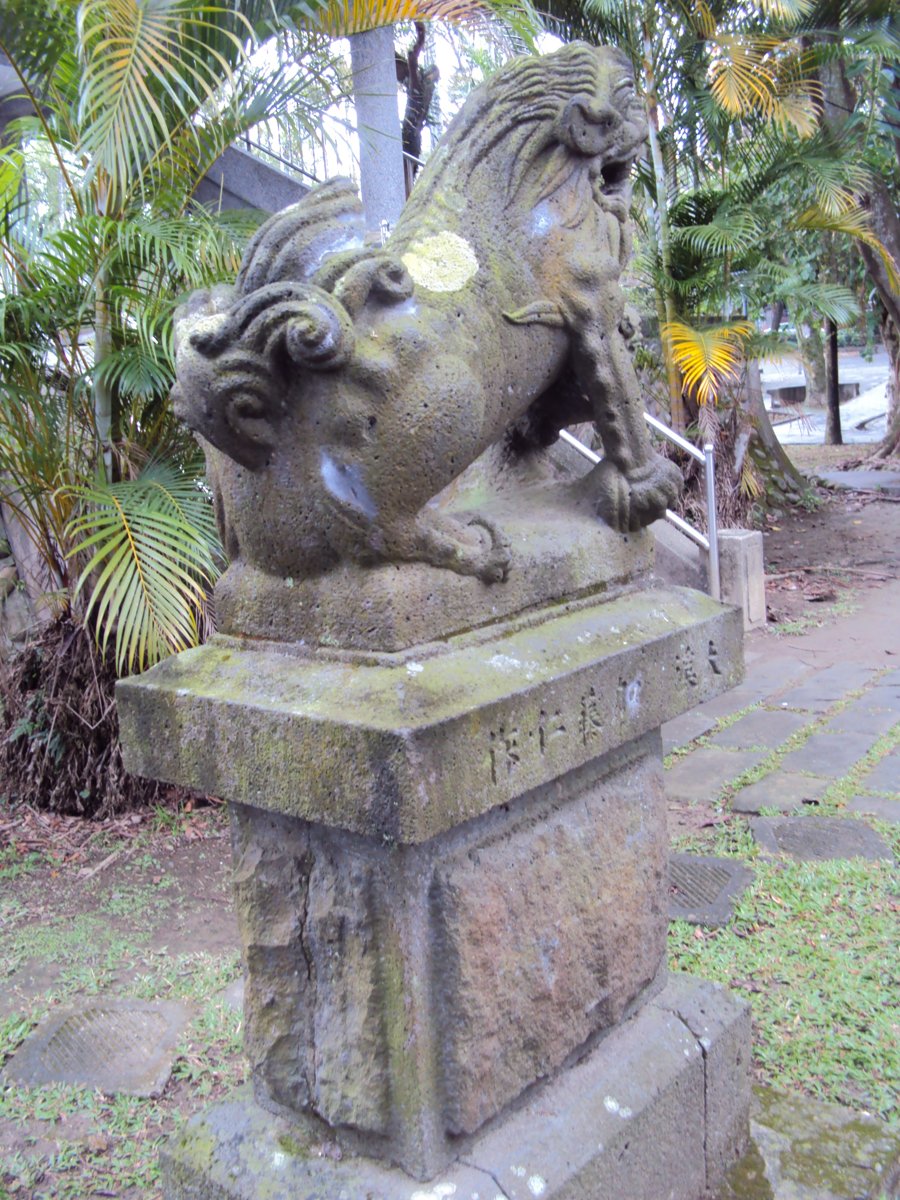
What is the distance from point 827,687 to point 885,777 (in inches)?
45.4

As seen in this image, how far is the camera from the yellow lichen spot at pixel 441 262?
1.62 meters

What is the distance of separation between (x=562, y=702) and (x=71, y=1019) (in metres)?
1.85

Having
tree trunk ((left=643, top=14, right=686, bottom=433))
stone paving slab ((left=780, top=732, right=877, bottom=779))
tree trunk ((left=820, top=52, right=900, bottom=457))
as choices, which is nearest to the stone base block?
stone paving slab ((left=780, top=732, right=877, bottom=779))

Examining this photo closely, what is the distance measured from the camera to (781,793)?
153 inches

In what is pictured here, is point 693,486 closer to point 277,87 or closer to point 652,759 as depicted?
point 277,87

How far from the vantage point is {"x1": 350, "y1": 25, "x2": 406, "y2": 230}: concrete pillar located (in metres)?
4.80

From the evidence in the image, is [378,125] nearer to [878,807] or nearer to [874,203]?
[878,807]

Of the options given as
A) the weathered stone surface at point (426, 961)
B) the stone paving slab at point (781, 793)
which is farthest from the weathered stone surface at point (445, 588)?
the stone paving slab at point (781, 793)

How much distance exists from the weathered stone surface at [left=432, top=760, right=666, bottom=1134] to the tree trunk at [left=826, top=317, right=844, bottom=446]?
13.1m

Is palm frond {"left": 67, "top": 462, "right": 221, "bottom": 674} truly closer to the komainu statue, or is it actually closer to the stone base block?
the komainu statue

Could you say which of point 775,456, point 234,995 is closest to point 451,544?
point 234,995

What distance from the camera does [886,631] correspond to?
6.00 metres

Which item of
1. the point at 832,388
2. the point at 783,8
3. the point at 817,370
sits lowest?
the point at 832,388

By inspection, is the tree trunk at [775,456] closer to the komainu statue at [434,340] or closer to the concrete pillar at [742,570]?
the concrete pillar at [742,570]
